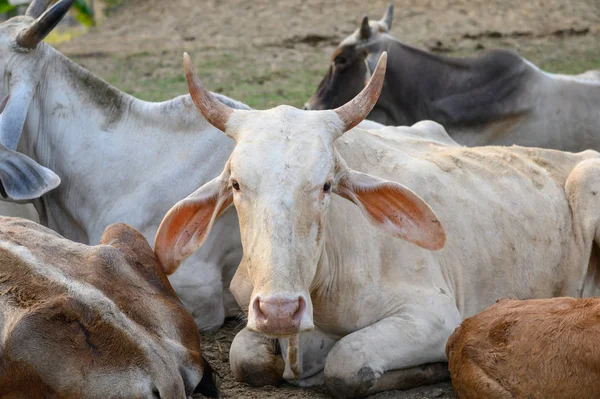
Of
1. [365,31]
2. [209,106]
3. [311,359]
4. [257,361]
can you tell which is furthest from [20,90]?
[365,31]

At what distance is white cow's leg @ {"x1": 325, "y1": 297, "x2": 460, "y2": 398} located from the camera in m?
4.43

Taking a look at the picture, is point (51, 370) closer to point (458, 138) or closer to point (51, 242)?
point (51, 242)

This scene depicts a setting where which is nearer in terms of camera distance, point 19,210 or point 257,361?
point 257,361

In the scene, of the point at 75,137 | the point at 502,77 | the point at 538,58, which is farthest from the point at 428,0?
the point at 75,137

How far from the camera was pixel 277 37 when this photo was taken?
14414 millimetres

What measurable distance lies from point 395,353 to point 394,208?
619 millimetres

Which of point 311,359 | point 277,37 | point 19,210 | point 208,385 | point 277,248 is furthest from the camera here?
point 277,37

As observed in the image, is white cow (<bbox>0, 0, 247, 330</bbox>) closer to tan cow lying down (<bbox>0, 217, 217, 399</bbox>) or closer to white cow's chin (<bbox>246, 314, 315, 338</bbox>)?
tan cow lying down (<bbox>0, 217, 217, 399</bbox>)

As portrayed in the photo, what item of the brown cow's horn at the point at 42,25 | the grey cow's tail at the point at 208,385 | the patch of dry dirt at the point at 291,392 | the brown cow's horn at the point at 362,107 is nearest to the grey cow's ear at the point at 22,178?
the brown cow's horn at the point at 42,25

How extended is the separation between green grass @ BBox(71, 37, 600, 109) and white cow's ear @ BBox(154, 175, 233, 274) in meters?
5.74

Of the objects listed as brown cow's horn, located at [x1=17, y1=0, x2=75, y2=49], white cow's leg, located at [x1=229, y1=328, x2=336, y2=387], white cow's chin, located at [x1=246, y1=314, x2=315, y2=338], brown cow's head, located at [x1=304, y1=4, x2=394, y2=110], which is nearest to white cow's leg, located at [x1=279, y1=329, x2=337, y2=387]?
white cow's leg, located at [x1=229, y1=328, x2=336, y2=387]

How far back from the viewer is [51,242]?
4.35 metres

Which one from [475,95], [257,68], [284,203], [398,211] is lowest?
[257,68]

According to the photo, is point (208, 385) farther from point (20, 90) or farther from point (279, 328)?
point (20, 90)
